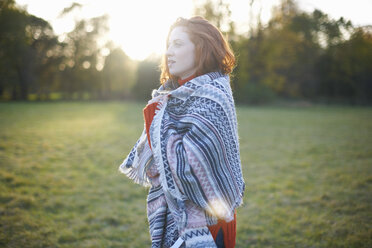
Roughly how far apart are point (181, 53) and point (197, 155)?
68cm

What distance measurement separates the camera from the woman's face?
157cm

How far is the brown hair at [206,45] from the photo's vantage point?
61.7 inches

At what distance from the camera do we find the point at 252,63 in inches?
1183

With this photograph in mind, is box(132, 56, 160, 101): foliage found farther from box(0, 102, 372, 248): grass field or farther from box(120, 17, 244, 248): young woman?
box(120, 17, 244, 248): young woman

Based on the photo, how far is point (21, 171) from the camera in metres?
5.46

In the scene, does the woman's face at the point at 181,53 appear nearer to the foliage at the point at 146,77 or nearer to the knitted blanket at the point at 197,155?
the knitted blanket at the point at 197,155

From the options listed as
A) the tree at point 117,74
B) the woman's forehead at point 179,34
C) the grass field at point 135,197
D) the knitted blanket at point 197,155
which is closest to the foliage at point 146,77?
the tree at point 117,74

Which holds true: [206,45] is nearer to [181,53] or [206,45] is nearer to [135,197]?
[181,53]

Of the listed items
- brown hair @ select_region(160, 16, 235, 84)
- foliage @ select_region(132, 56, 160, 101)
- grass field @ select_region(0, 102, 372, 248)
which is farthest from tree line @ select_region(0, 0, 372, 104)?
brown hair @ select_region(160, 16, 235, 84)

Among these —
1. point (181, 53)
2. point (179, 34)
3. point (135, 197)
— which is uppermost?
point (179, 34)

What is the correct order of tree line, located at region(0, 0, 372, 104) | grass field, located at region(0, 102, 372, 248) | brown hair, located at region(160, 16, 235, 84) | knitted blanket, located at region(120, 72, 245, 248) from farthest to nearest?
tree line, located at region(0, 0, 372, 104) → grass field, located at region(0, 102, 372, 248) → brown hair, located at region(160, 16, 235, 84) → knitted blanket, located at region(120, 72, 245, 248)

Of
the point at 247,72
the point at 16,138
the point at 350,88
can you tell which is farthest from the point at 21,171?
the point at 350,88

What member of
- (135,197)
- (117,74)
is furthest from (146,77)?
(135,197)

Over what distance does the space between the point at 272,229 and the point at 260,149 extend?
514 centimetres
